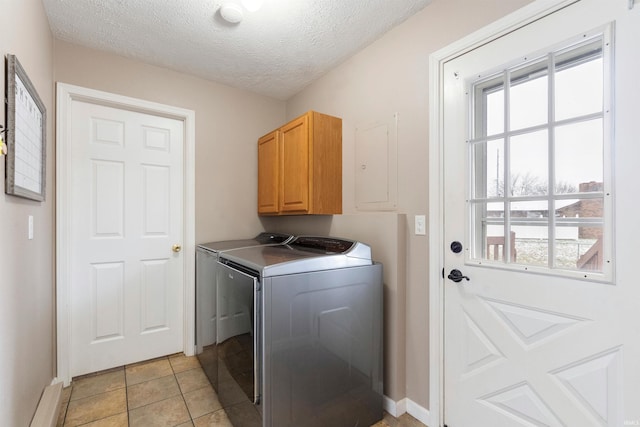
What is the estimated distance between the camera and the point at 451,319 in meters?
1.64

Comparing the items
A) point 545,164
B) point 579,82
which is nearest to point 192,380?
point 545,164

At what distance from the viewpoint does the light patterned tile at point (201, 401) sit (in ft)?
6.07

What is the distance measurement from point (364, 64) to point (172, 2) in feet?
4.20

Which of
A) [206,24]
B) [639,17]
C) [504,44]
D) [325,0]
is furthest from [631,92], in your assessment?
[206,24]

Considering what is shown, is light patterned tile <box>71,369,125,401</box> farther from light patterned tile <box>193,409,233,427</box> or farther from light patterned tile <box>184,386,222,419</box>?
light patterned tile <box>193,409,233,427</box>

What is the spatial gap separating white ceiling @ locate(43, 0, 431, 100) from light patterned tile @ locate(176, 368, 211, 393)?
2.47m

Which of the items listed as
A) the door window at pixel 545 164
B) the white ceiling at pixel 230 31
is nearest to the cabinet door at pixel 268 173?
the white ceiling at pixel 230 31

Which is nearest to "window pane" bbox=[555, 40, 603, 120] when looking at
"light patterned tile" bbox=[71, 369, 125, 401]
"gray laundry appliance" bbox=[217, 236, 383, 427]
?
"gray laundry appliance" bbox=[217, 236, 383, 427]

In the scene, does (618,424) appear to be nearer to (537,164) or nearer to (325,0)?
(537,164)

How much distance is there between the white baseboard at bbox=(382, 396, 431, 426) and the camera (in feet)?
5.74

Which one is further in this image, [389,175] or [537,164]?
[389,175]

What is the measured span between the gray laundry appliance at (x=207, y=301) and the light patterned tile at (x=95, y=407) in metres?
0.54

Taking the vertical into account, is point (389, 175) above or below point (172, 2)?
below

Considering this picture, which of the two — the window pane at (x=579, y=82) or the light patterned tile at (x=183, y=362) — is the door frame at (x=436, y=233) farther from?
the light patterned tile at (x=183, y=362)
